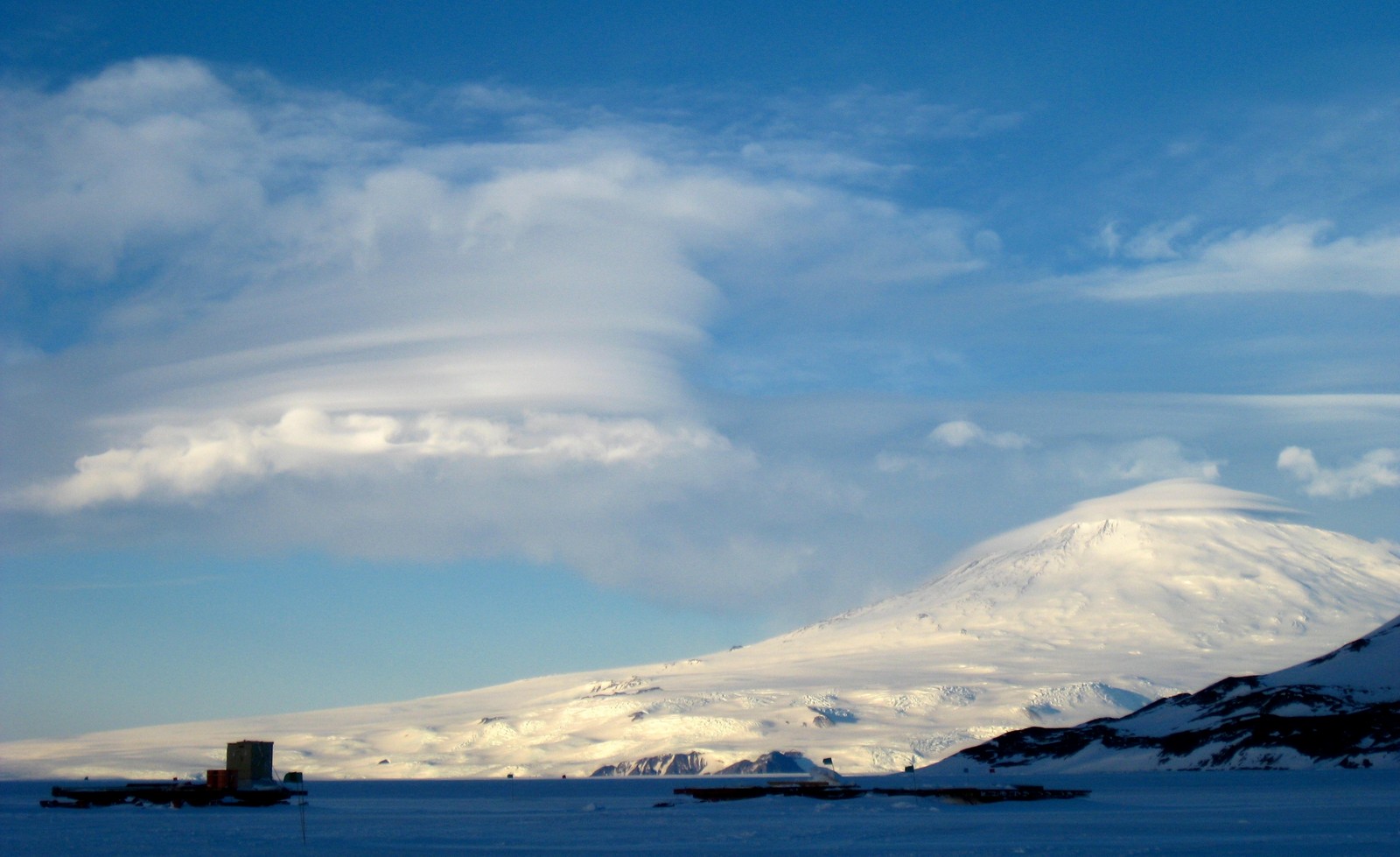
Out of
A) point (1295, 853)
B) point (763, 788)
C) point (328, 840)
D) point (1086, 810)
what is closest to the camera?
point (1295, 853)

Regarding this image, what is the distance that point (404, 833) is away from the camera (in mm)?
117812

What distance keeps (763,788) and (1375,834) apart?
100 meters

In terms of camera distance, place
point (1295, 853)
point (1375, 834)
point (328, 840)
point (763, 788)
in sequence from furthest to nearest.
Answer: point (763, 788) < point (328, 840) < point (1375, 834) < point (1295, 853)

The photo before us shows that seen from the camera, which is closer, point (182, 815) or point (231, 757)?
point (182, 815)

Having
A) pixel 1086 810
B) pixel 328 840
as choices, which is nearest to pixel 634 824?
pixel 328 840

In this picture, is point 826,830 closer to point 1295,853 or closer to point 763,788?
point 1295,853

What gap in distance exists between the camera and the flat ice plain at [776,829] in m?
90.6

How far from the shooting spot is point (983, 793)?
152 m

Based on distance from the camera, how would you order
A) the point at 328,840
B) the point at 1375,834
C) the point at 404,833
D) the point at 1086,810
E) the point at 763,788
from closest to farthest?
the point at 1375,834
the point at 328,840
the point at 404,833
the point at 1086,810
the point at 763,788

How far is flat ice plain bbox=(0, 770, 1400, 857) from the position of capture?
9062 cm

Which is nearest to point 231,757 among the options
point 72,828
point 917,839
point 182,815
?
point 182,815

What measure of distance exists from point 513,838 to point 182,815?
5491cm

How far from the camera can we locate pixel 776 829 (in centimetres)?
11069

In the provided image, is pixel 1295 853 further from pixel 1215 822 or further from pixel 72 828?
pixel 72 828
